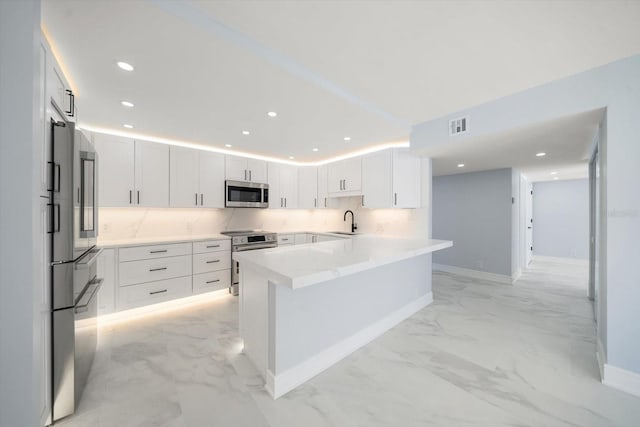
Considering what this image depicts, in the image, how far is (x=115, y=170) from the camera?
314cm

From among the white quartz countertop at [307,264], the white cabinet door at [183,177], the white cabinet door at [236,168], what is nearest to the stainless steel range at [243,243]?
the white cabinet door at [183,177]

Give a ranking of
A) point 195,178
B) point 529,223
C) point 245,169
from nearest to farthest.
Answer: point 195,178 < point 245,169 < point 529,223

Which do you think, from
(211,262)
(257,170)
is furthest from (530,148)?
(211,262)

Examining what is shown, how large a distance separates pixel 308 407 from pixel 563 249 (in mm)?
8332

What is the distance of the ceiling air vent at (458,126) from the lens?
2796mm

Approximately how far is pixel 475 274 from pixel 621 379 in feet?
11.0

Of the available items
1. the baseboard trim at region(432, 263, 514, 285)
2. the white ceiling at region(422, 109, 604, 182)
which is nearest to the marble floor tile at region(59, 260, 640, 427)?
the baseboard trim at region(432, 263, 514, 285)

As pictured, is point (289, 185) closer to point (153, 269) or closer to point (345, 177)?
point (345, 177)

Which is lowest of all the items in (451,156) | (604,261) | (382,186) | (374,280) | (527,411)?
(527,411)

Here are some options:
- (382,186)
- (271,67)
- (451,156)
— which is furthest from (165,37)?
(451,156)

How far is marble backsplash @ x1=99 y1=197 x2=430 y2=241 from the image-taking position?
3.46m

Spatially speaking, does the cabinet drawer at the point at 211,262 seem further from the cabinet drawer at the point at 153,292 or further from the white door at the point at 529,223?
the white door at the point at 529,223

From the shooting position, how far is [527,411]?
158 centimetres

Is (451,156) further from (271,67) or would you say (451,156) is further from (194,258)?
(194,258)
